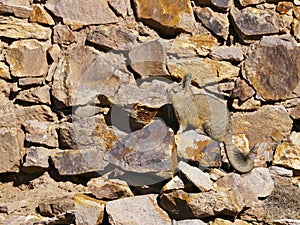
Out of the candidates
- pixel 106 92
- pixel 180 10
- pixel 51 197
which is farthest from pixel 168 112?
pixel 51 197

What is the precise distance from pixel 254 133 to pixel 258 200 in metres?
0.41

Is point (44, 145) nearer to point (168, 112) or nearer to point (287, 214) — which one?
point (168, 112)

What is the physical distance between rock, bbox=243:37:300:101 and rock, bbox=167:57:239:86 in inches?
4.2

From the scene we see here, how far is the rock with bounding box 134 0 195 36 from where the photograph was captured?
125 inches

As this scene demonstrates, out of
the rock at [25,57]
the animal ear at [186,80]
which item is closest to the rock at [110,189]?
the animal ear at [186,80]

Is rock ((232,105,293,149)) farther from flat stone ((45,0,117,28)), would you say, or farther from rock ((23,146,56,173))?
rock ((23,146,56,173))

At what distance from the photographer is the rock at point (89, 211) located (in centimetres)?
303

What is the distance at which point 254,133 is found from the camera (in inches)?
130

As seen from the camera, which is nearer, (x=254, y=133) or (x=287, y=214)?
(x=287, y=214)

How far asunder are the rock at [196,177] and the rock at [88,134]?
0.49 meters

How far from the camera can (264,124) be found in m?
3.27

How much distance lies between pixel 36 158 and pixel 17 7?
834 millimetres

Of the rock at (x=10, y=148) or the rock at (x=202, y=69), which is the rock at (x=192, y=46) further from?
the rock at (x=10, y=148)

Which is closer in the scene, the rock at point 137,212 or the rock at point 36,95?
the rock at point 137,212
